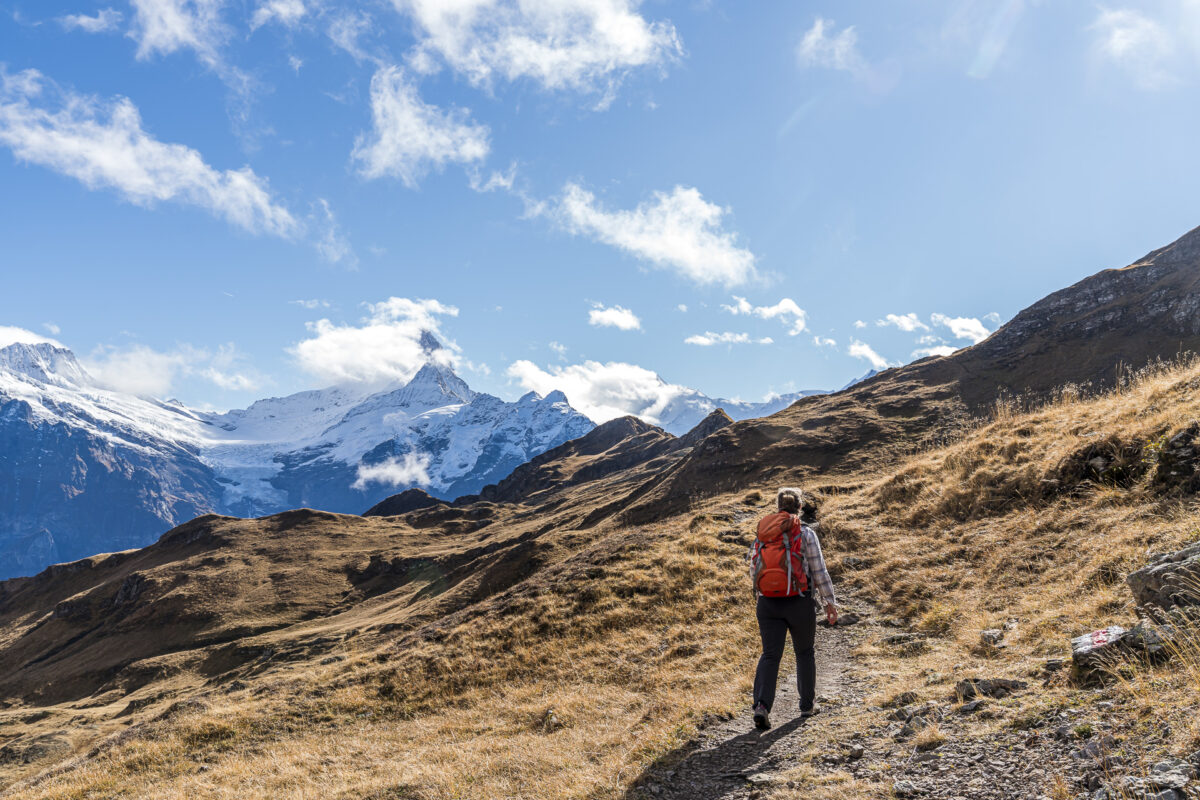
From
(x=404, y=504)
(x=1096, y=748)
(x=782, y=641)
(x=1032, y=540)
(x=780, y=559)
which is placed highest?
(x=404, y=504)

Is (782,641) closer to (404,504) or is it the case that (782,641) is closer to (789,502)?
(789,502)

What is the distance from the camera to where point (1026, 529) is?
14.2m

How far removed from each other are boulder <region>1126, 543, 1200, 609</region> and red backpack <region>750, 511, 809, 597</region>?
166 inches

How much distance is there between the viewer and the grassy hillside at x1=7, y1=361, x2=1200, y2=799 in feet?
29.9

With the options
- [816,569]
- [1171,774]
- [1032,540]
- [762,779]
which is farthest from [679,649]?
[1171,774]

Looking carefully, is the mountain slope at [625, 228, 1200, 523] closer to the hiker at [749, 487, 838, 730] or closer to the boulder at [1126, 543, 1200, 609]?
the hiker at [749, 487, 838, 730]

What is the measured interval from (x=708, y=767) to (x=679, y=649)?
7.58m

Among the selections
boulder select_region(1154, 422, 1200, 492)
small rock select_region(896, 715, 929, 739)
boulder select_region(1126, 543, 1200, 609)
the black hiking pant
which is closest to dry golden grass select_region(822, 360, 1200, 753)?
boulder select_region(1154, 422, 1200, 492)

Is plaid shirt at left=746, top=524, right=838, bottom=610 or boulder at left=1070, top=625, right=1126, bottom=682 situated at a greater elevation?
plaid shirt at left=746, top=524, right=838, bottom=610

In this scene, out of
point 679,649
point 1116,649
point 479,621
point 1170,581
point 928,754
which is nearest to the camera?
point 928,754

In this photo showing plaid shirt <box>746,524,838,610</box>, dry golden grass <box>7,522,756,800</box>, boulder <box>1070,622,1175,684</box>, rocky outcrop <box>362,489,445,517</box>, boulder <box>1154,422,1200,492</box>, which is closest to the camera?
boulder <box>1070,622,1175,684</box>

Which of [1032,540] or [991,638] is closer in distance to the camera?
[991,638]

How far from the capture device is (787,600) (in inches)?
348

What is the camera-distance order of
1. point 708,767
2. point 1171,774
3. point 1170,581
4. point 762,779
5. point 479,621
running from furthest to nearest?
point 479,621 → point 708,767 → point 1170,581 → point 762,779 → point 1171,774
